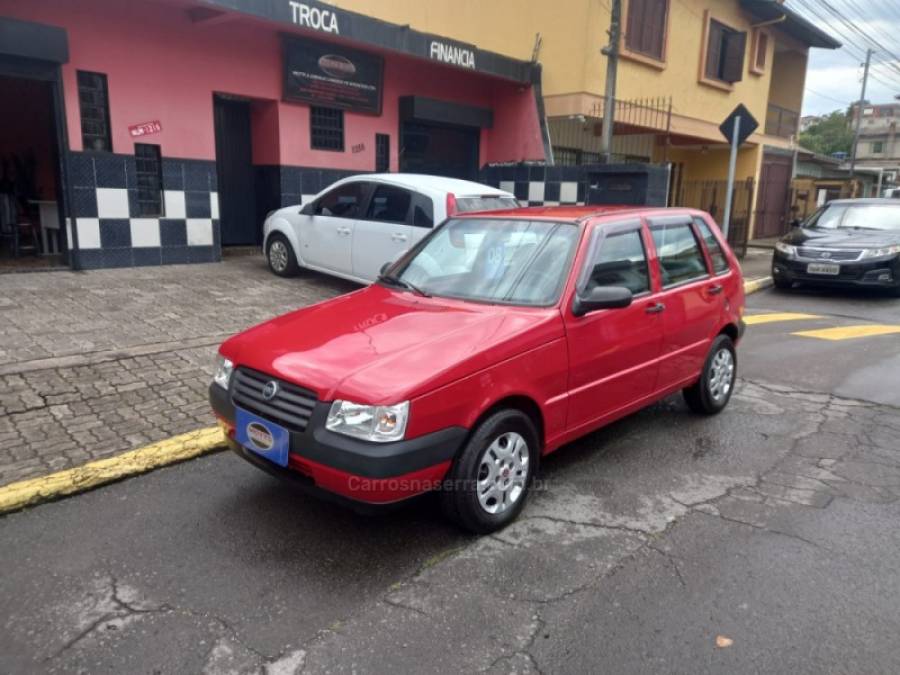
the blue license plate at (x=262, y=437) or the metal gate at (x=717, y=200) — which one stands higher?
the metal gate at (x=717, y=200)

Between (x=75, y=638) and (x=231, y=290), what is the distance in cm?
622

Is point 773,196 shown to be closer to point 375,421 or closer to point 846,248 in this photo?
point 846,248

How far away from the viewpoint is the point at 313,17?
9492mm

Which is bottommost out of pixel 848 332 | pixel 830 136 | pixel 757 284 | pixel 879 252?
pixel 848 332

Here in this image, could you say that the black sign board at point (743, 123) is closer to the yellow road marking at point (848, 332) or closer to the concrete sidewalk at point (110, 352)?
the yellow road marking at point (848, 332)

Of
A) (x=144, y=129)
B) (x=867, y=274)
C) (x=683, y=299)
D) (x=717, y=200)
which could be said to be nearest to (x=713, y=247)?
(x=683, y=299)

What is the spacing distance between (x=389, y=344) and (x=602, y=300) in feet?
4.05

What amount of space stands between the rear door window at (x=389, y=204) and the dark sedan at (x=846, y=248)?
6.99 m

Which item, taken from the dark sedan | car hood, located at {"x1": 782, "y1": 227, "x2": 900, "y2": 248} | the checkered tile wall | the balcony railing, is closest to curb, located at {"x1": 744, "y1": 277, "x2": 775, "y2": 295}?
the dark sedan

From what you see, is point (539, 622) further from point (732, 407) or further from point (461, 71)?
point (461, 71)

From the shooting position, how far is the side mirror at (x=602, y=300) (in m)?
3.75

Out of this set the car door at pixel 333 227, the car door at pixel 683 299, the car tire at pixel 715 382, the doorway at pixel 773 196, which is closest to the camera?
the car door at pixel 683 299

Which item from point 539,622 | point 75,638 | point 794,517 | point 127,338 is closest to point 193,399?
point 127,338

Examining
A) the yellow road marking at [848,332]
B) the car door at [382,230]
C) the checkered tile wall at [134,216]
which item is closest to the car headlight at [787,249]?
the yellow road marking at [848,332]
